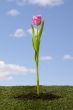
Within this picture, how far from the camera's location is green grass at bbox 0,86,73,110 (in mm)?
12750

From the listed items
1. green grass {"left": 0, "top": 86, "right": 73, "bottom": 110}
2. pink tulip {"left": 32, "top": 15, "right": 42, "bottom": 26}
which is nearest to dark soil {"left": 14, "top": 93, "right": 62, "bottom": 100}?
green grass {"left": 0, "top": 86, "right": 73, "bottom": 110}

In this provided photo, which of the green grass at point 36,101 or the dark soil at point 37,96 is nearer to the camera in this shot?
the green grass at point 36,101

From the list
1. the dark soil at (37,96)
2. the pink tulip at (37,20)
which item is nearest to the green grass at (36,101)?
the dark soil at (37,96)

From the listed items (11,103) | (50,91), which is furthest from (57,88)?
(11,103)

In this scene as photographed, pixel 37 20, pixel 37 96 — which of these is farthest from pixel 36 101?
pixel 37 20

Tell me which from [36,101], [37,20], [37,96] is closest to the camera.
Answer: [36,101]

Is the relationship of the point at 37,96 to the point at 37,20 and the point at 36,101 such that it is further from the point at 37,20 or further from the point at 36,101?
the point at 37,20

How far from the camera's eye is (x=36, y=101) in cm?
1315

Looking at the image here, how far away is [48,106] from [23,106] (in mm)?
902

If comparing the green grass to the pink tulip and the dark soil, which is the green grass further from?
the pink tulip

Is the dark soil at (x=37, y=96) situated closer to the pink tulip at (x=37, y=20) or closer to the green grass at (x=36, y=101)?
the green grass at (x=36, y=101)

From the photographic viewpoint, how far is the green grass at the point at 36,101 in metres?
12.8

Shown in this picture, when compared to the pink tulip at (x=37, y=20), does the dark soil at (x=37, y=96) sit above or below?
below

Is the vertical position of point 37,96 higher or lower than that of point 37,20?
lower
